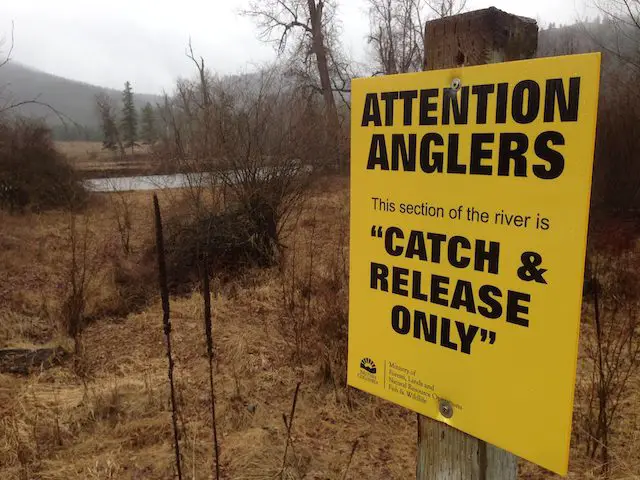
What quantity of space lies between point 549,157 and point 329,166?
9.49 meters

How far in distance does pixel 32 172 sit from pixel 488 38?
52.5 feet

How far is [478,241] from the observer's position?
1119 millimetres

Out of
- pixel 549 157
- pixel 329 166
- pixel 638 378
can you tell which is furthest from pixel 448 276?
pixel 329 166

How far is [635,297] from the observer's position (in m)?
5.29

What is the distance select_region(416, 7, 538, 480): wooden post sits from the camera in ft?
3.78

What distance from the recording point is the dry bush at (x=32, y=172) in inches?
543

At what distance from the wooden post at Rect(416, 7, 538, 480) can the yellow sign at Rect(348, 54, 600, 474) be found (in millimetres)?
99

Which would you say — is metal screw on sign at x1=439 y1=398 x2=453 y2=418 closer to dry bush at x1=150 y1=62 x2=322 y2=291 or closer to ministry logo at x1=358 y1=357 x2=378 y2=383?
ministry logo at x1=358 y1=357 x2=378 y2=383

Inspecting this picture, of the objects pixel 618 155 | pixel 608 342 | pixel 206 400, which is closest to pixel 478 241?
pixel 608 342

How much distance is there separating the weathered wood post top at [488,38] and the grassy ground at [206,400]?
246cm

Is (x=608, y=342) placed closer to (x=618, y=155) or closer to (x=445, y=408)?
(x=445, y=408)

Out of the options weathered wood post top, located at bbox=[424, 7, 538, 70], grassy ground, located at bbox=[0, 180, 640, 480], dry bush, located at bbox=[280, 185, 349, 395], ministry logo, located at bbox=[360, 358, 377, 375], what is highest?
weathered wood post top, located at bbox=[424, 7, 538, 70]

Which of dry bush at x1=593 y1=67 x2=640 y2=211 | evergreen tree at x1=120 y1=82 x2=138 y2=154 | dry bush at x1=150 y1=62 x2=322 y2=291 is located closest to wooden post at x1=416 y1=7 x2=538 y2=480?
dry bush at x1=150 y1=62 x2=322 y2=291

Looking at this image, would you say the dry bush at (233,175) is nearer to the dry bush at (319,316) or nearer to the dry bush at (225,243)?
the dry bush at (225,243)
